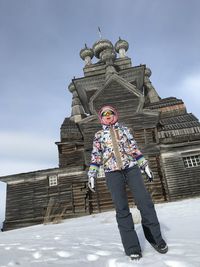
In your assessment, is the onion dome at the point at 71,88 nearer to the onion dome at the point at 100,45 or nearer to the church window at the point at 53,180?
the onion dome at the point at 100,45

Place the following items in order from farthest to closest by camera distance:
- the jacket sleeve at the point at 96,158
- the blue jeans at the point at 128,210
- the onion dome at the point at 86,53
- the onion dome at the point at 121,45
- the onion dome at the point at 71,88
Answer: the onion dome at the point at 86,53, the onion dome at the point at 71,88, the onion dome at the point at 121,45, the jacket sleeve at the point at 96,158, the blue jeans at the point at 128,210

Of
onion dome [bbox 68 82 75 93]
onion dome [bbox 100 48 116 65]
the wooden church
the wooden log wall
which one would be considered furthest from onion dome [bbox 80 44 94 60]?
the wooden log wall

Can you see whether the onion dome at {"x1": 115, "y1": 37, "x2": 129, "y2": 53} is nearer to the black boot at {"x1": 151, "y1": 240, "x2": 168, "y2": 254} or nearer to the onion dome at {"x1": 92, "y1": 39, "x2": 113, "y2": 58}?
the onion dome at {"x1": 92, "y1": 39, "x2": 113, "y2": 58}

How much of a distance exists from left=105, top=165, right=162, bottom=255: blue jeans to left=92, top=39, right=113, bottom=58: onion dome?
3320 cm

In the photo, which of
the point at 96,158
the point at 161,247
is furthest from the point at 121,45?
the point at 161,247

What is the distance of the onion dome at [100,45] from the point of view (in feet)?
110

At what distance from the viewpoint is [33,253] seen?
297 centimetres

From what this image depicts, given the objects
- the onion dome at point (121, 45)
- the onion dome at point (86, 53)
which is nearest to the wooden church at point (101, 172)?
the onion dome at point (121, 45)

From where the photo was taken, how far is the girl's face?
338 centimetres

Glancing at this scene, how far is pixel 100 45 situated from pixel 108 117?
32822 millimetres

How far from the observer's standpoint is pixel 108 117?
3398 mm

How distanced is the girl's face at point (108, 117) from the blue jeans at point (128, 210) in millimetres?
749

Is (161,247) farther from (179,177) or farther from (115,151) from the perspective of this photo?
(179,177)

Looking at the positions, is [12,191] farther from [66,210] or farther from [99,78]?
[99,78]
